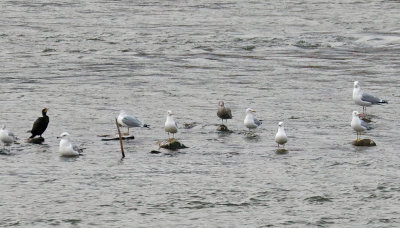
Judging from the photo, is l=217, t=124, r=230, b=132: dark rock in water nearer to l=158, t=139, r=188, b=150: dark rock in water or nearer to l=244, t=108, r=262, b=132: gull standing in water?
l=244, t=108, r=262, b=132: gull standing in water

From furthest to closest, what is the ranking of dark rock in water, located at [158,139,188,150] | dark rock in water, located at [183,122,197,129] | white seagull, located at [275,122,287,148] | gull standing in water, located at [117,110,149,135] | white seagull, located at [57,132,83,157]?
dark rock in water, located at [183,122,197,129] < gull standing in water, located at [117,110,149,135] < dark rock in water, located at [158,139,188,150] < white seagull, located at [275,122,287,148] < white seagull, located at [57,132,83,157]

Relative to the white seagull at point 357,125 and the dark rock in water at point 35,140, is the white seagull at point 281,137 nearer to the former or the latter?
the white seagull at point 357,125

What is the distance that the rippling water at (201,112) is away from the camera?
16047mm

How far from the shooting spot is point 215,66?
32.4m

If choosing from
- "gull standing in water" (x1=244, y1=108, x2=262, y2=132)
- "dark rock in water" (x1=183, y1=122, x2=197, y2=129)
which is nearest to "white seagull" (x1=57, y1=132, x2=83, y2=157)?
"dark rock in water" (x1=183, y1=122, x2=197, y2=129)

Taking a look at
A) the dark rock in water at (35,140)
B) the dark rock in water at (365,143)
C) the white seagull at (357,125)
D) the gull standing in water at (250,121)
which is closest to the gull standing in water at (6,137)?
the dark rock in water at (35,140)

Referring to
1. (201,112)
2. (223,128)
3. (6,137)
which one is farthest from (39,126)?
(201,112)

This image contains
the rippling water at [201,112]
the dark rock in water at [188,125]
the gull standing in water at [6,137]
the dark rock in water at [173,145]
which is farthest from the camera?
the dark rock in water at [188,125]

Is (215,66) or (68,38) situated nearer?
(215,66)

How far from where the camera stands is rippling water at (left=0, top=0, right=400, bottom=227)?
52.6 ft

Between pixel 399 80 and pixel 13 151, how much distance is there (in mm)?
13899

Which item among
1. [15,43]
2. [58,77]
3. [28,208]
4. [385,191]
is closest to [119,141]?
[28,208]

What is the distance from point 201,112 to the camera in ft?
78.6

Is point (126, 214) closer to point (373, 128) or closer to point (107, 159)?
point (107, 159)
